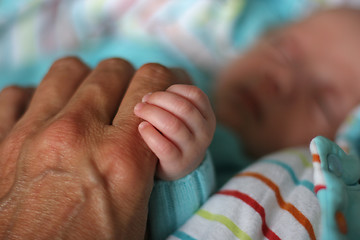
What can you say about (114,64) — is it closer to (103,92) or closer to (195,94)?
(103,92)

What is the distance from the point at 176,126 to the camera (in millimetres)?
479

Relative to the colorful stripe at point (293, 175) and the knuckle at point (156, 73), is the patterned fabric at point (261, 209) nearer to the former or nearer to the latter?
the colorful stripe at point (293, 175)

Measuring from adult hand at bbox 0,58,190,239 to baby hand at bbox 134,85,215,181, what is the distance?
2 cm

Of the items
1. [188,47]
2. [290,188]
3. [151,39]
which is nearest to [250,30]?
[188,47]

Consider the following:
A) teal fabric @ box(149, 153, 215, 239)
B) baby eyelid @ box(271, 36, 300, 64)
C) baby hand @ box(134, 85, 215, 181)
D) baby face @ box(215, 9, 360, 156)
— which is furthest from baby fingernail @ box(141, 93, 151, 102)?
baby eyelid @ box(271, 36, 300, 64)

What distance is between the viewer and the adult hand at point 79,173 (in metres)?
0.45

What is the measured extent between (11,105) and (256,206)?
441 mm

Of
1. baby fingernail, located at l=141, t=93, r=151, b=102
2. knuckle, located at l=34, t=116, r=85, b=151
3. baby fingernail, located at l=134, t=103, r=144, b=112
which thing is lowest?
knuckle, located at l=34, t=116, r=85, b=151

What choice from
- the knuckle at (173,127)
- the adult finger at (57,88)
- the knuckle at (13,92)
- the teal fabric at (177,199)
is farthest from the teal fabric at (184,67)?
the knuckle at (13,92)

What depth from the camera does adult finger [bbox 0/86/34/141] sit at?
61 cm

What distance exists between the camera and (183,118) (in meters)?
0.49

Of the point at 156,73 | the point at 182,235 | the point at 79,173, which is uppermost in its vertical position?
the point at 156,73

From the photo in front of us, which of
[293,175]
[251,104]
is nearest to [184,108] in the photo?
[293,175]

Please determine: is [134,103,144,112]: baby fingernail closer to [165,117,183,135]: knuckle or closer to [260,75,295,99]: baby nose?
[165,117,183,135]: knuckle
